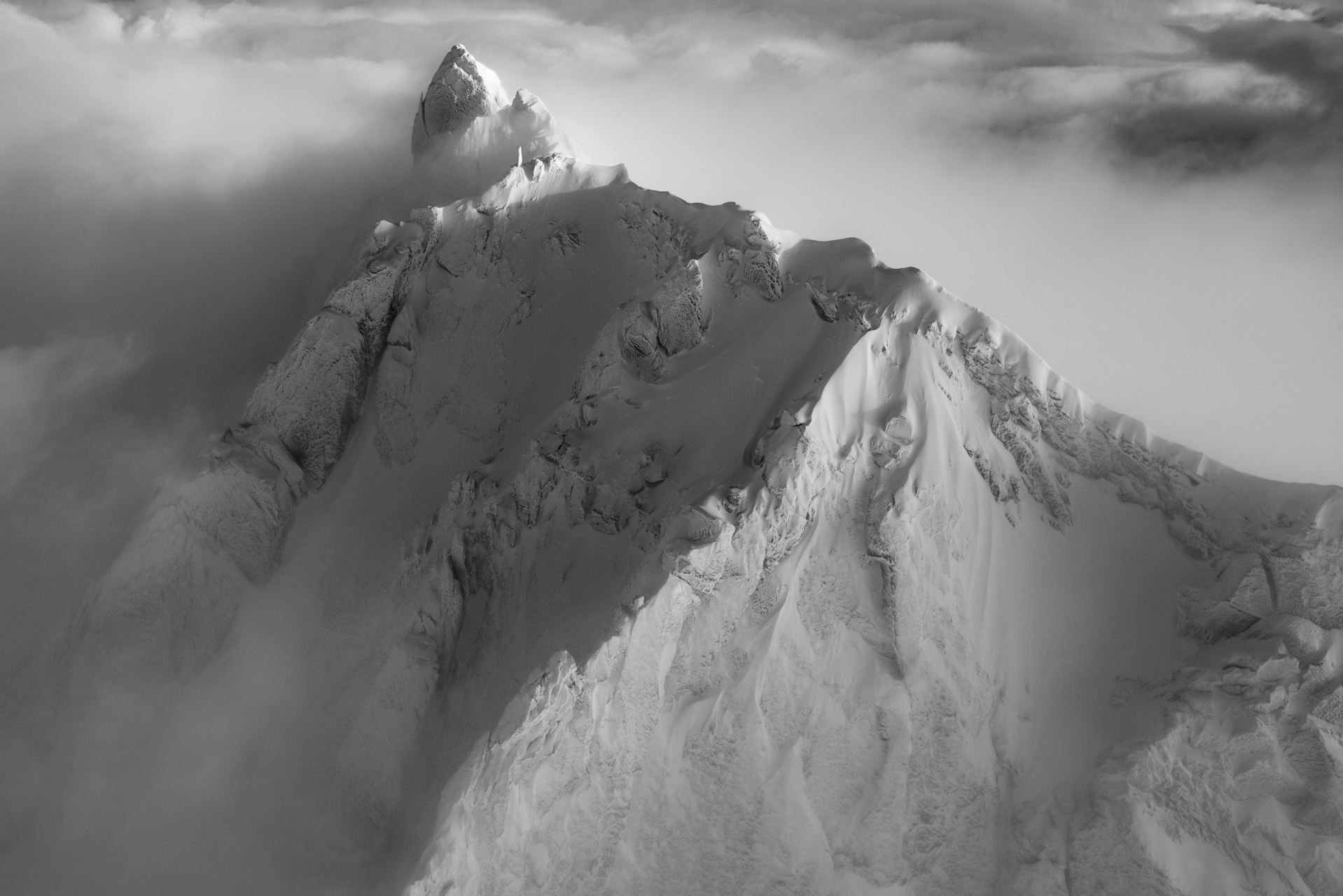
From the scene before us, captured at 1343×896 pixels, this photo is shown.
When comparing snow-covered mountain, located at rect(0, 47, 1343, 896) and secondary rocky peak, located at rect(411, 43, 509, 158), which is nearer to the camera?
snow-covered mountain, located at rect(0, 47, 1343, 896)

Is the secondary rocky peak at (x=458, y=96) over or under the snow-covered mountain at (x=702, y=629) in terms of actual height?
over

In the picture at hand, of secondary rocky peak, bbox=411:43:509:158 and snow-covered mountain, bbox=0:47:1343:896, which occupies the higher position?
secondary rocky peak, bbox=411:43:509:158

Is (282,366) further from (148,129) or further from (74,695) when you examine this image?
(148,129)

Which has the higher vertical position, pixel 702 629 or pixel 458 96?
pixel 458 96

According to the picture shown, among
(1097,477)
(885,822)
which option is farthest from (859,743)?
(1097,477)

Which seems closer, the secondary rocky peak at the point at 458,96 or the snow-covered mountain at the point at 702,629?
the snow-covered mountain at the point at 702,629
